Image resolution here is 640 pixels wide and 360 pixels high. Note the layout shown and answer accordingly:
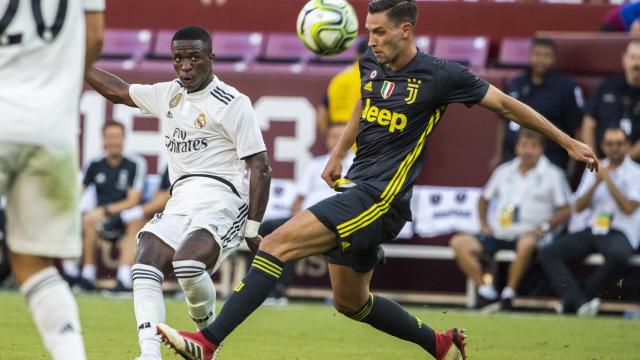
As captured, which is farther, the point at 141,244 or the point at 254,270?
the point at 141,244

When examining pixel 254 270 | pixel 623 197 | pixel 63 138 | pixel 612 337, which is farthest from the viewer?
pixel 623 197

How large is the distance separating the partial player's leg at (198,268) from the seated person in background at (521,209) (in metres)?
5.73

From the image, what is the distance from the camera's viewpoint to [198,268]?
7.42 meters

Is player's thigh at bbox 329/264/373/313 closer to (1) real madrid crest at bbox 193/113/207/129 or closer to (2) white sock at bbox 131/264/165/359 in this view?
(2) white sock at bbox 131/264/165/359

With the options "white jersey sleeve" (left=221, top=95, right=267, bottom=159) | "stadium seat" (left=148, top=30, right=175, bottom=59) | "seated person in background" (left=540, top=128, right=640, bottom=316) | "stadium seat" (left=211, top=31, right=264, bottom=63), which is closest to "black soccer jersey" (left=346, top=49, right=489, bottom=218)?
"white jersey sleeve" (left=221, top=95, right=267, bottom=159)

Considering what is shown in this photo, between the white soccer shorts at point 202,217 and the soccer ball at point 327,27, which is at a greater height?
the soccer ball at point 327,27

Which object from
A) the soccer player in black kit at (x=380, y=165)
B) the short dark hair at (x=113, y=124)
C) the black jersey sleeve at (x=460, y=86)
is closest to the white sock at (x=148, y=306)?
the soccer player in black kit at (x=380, y=165)

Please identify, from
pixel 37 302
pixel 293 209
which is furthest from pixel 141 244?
pixel 293 209

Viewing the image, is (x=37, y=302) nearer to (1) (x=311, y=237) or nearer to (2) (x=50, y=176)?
(2) (x=50, y=176)

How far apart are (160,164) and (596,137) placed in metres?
4.89

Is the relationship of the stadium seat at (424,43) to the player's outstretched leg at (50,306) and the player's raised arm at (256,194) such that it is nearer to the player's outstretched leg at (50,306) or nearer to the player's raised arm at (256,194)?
the player's raised arm at (256,194)

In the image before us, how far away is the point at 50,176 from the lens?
5.23 metres

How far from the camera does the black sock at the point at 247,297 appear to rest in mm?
6891

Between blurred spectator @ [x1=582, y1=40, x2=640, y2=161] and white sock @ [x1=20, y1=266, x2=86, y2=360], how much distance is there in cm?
868
